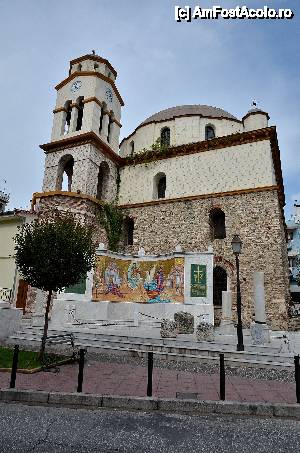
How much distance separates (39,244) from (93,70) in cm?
1904

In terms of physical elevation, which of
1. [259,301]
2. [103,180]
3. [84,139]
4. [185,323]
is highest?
[84,139]

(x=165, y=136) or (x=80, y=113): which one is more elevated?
(x=80, y=113)

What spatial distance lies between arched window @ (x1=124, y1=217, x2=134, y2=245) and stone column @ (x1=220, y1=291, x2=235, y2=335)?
9.48m

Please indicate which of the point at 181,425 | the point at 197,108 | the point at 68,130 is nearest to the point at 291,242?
the point at 197,108

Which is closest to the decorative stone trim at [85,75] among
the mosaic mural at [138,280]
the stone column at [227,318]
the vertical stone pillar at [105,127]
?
the vertical stone pillar at [105,127]

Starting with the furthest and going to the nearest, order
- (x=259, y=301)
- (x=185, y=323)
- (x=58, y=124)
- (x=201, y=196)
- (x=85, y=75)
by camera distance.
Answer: (x=58, y=124) → (x=85, y=75) → (x=201, y=196) → (x=185, y=323) → (x=259, y=301)

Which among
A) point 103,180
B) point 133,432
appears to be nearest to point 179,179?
point 103,180

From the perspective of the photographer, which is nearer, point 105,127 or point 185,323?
point 185,323

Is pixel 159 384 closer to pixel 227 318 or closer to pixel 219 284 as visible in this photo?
pixel 227 318

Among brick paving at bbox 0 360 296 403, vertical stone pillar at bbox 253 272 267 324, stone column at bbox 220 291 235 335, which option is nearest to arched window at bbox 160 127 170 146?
stone column at bbox 220 291 235 335

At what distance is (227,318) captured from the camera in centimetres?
1462

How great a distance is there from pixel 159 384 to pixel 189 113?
22606 mm

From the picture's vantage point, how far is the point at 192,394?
5742 mm

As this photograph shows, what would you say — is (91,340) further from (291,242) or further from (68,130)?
(291,242)
